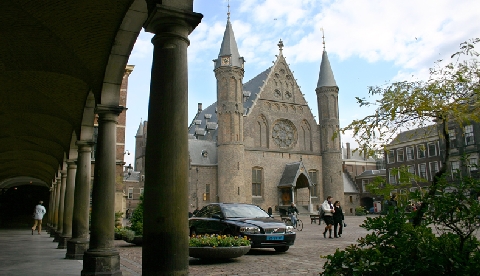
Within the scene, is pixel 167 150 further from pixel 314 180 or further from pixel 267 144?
pixel 314 180

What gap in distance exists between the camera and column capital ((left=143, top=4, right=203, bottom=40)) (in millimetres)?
4152

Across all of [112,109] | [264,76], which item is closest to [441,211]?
[112,109]

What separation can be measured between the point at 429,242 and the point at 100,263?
16.7ft

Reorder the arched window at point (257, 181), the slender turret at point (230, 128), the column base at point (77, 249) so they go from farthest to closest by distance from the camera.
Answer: the arched window at point (257, 181)
the slender turret at point (230, 128)
the column base at point (77, 249)

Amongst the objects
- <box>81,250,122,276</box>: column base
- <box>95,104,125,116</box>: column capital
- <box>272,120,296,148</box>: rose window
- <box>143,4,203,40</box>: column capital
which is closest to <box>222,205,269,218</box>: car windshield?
<box>81,250,122,276</box>: column base

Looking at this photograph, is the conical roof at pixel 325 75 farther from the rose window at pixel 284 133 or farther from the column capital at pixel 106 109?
the column capital at pixel 106 109

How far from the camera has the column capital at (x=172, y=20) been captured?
13.6 feet

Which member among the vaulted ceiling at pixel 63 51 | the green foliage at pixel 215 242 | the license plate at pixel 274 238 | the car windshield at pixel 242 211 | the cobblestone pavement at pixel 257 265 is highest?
the vaulted ceiling at pixel 63 51

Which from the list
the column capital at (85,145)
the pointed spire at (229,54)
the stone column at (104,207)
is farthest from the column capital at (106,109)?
the pointed spire at (229,54)

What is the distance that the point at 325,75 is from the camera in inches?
1756

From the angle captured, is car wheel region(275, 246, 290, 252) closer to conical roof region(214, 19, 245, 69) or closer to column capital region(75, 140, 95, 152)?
column capital region(75, 140, 95, 152)

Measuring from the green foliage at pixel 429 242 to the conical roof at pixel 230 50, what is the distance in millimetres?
35473

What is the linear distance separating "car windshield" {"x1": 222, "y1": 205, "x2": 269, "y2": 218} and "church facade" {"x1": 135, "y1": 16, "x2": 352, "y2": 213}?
83.8 ft

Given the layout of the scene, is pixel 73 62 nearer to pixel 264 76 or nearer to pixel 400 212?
pixel 400 212
